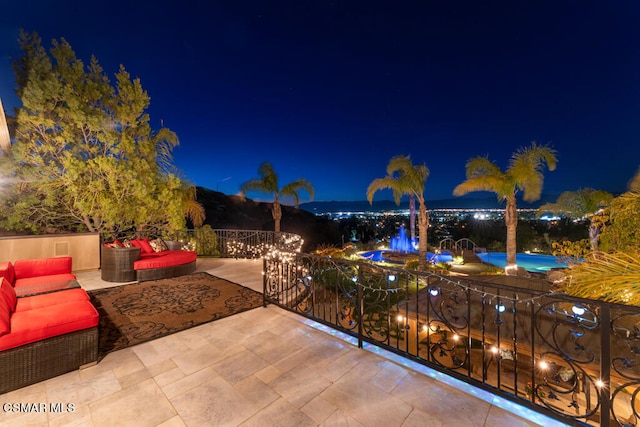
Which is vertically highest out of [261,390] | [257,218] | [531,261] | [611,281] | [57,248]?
[257,218]

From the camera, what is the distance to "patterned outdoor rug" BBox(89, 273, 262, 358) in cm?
327

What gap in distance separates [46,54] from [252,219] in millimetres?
21010

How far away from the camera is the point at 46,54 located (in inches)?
253

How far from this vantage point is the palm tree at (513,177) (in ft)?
28.2

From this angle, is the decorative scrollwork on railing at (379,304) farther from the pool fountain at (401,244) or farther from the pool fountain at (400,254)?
the pool fountain at (401,244)

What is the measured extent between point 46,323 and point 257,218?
83.8 feet

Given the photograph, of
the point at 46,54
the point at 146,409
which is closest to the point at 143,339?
the point at 146,409

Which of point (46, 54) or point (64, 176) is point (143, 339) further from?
point (46, 54)

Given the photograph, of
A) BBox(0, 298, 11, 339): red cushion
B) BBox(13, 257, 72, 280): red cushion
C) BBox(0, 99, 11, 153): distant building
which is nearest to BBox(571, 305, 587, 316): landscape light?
BBox(0, 298, 11, 339): red cushion

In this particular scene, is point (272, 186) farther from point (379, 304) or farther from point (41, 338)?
point (41, 338)

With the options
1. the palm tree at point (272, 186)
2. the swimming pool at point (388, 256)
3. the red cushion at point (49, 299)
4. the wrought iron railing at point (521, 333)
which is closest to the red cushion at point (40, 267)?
the red cushion at point (49, 299)

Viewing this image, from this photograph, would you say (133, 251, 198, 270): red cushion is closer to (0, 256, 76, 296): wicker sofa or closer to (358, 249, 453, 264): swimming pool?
(0, 256, 76, 296): wicker sofa

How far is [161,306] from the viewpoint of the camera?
13.8 ft

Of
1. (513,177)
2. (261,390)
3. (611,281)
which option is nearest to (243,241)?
(261,390)
